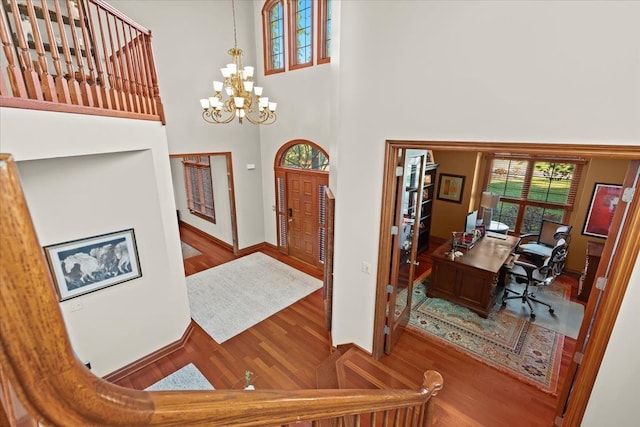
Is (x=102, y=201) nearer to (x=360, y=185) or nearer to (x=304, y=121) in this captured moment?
(x=360, y=185)

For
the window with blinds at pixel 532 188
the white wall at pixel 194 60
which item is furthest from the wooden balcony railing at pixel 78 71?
the window with blinds at pixel 532 188

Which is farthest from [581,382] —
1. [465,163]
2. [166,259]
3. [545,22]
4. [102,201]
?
[465,163]

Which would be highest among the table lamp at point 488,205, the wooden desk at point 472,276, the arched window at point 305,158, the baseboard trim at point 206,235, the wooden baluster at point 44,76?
the wooden baluster at point 44,76

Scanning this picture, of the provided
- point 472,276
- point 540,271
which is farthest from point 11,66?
point 540,271

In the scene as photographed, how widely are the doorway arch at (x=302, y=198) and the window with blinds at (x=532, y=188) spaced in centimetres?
406

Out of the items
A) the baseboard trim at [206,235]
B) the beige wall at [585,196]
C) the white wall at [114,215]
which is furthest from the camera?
the baseboard trim at [206,235]

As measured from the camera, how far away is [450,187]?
7.07 m

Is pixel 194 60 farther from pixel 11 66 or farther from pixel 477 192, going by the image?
pixel 477 192

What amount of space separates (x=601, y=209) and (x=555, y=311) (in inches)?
88.7

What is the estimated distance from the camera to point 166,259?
3.53 meters

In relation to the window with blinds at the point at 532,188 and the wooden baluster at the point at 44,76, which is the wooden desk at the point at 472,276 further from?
the wooden baluster at the point at 44,76

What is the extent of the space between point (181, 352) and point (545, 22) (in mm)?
4790

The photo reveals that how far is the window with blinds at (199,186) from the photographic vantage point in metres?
7.35

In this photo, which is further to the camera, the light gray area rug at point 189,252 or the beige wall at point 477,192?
the light gray area rug at point 189,252
